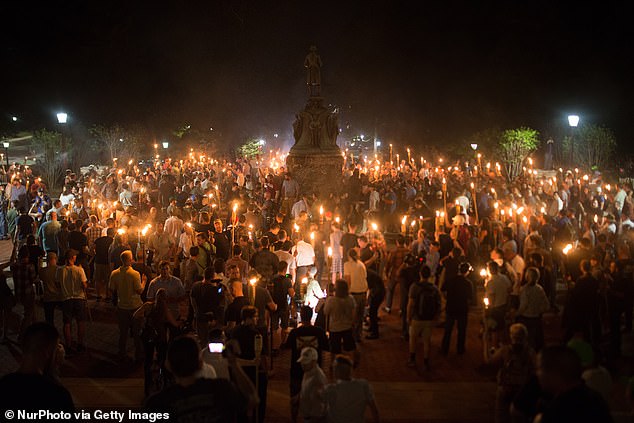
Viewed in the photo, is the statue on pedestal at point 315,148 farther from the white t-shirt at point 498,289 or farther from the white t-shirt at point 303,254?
the white t-shirt at point 498,289

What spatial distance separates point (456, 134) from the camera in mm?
46125

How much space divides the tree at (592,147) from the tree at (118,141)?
25419 mm

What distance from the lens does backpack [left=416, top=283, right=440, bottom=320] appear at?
9.41m

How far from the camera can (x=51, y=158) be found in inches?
1202

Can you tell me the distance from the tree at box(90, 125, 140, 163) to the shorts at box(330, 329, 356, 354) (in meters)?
32.4

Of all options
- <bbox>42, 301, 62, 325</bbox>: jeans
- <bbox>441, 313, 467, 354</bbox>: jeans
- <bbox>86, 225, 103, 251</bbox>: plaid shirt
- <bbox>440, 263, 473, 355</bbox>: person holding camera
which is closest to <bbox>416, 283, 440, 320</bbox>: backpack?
<bbox>440, 263, 473, 355</bbox>: person holding camera

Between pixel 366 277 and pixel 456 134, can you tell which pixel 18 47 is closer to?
pixel 456 134

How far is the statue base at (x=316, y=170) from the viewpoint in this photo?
25.4 metres

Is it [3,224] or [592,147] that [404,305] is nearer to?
[3,224]

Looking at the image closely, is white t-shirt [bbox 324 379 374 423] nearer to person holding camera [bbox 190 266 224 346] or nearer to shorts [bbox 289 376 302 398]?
shorts [bbox 289 376 302 398]

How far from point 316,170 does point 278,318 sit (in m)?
15.6

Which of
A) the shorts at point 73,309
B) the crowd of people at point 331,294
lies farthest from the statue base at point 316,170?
the shorts at point 73,309

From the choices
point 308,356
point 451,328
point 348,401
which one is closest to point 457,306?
point 451,328

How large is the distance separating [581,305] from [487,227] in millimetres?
5945
